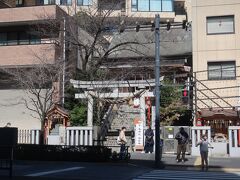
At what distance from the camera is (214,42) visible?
3603cm

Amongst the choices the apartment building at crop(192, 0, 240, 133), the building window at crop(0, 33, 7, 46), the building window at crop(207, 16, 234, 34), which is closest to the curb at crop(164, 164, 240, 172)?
the apartment building at crop(192, 0, 240, 133)

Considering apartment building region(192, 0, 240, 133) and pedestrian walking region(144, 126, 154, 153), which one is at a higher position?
apartment building region(192, 0, 240, 133)

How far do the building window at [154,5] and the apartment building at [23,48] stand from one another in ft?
83.6

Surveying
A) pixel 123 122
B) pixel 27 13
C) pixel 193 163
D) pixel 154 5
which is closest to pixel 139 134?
pixel 123 122

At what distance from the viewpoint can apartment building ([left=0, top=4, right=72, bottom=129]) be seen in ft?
111

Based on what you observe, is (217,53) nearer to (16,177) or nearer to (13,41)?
(13,41)

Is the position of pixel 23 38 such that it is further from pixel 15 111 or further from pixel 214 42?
pixel 214 42

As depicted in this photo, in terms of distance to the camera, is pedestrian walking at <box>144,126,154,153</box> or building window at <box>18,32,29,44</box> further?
building window at <box>18,32,29,44</box>

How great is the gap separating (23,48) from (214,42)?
14.3 metres

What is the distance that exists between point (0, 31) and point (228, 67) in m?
18.0

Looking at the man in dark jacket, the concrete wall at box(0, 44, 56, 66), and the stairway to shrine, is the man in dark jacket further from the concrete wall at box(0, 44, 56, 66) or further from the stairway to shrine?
the concrete wall at box(0, 44, 56, 66)

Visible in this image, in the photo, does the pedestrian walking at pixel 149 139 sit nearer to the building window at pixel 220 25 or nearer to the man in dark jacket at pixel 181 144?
the man in dark jacket at pixel 181 144

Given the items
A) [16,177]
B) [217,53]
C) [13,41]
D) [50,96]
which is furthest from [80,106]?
[16,177]

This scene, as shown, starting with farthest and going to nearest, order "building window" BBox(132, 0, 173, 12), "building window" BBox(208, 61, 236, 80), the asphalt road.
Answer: "building window" BBox(132, 0, 173, 12)
"building window" BBox(208, 61, 236, 80)
the asphalt road
